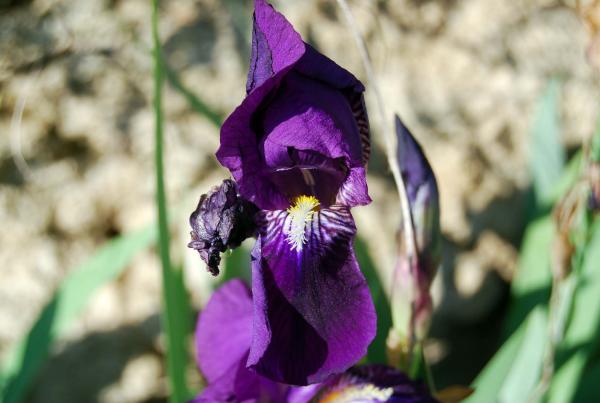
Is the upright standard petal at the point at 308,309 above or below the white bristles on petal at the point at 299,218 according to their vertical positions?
below

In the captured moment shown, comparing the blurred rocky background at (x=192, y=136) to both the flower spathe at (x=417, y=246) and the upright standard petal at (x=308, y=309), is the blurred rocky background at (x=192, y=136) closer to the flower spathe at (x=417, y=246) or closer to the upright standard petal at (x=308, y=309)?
the flower spathe at (x=417, y=246)

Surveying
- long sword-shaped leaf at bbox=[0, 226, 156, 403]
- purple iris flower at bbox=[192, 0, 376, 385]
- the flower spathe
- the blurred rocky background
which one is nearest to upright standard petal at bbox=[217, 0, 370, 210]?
purple iris flower at bbox=[192, 0, 376, 385]

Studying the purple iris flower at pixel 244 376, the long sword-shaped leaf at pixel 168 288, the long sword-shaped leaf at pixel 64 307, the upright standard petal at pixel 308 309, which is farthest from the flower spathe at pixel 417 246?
the long sword-shaped leaf at pixel 64 307

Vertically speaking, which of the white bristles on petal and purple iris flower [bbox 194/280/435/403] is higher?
the white bristles on petal

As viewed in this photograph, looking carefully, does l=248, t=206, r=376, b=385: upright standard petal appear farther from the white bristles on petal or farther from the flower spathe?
the flower spathe

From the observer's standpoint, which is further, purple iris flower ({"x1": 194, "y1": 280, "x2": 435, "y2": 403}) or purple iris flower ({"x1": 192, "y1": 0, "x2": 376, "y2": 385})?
purple iris flower ({"x1": 194, "y1": 280, "x2": 435, "y2": 403})

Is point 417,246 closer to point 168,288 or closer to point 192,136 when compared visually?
point 168,288
